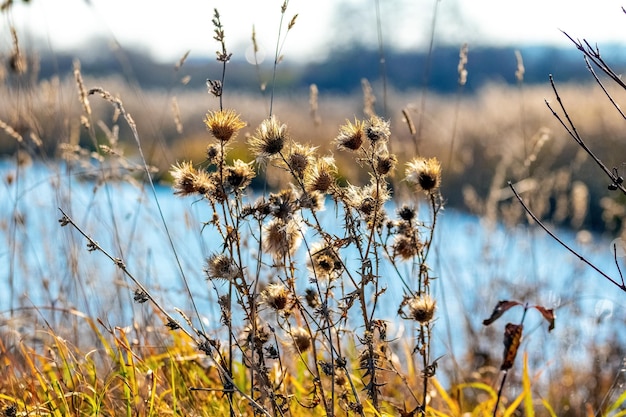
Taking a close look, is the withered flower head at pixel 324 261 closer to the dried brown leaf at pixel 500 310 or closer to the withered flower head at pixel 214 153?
the withered flower head at pixel 214 153

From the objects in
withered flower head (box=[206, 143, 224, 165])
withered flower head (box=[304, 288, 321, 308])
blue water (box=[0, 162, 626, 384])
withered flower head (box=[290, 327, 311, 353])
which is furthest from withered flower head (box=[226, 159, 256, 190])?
blue water (box=[0, 162, 626, 384])

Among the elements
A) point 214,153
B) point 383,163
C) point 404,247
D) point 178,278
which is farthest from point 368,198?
point 178,278

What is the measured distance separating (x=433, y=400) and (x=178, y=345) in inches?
31.1

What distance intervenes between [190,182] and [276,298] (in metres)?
0.27

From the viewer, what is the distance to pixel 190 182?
1.52 m

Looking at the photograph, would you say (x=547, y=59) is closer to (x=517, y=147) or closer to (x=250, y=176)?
(x=517, y=147)

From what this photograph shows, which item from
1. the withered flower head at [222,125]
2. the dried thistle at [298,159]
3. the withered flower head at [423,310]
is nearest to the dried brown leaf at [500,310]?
the withered flower head at [423,310]

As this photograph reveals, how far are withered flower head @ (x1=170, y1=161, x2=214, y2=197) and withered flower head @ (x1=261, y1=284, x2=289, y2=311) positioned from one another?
0.22 metres

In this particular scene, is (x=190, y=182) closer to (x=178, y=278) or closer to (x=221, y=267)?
(x=221, y=267)

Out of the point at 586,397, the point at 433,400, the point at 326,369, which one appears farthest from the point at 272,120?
the point at 586,397

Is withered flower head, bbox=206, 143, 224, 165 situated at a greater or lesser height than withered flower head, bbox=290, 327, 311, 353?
greater

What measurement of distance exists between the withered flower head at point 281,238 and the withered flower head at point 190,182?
0.16 meters

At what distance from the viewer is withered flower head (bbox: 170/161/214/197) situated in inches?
59.2

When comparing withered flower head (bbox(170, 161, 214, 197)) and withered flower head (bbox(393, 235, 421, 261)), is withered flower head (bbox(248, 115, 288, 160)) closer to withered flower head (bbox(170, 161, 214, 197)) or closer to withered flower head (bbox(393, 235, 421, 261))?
withered flower head (bbox(170, 161, 214, 197))
